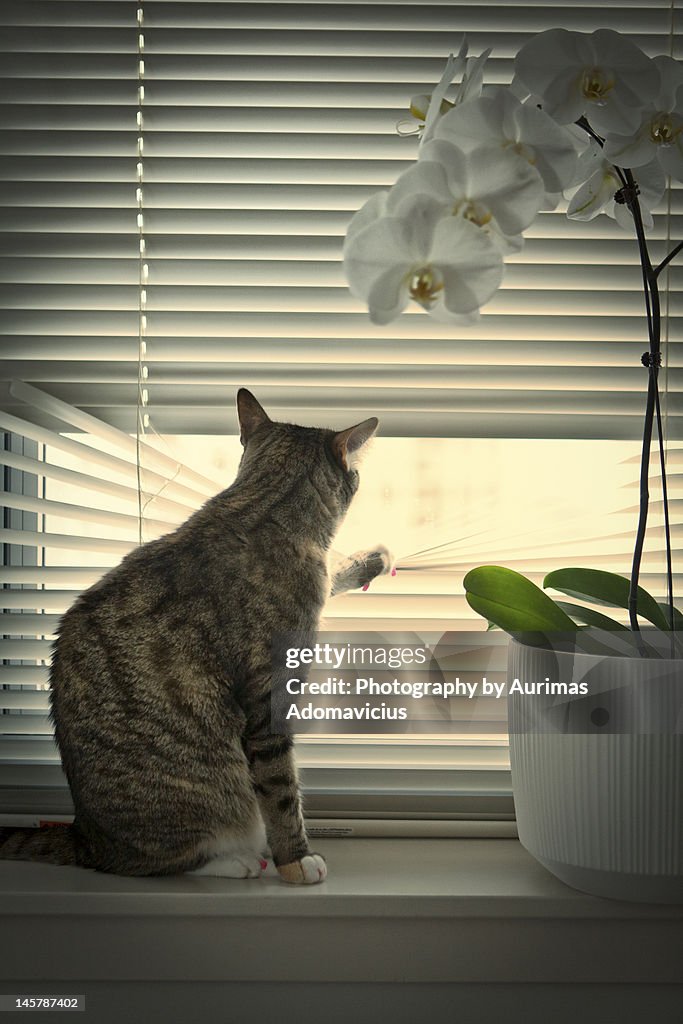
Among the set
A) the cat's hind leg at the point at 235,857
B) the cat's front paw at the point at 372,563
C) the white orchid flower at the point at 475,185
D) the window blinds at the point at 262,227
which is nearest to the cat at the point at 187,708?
the cat's hind leg at the point at 235,857

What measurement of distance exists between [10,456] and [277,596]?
0.42m

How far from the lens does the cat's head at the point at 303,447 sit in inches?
39.2

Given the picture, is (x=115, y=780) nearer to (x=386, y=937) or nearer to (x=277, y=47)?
(x=386, y=937)

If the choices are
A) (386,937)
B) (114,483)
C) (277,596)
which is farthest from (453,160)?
(386,937)

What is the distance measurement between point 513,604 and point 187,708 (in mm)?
387

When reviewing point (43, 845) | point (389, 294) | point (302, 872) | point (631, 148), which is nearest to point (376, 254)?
point (389, 294)

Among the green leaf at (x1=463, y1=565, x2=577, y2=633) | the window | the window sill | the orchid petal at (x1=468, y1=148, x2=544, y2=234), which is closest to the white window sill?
the window sill

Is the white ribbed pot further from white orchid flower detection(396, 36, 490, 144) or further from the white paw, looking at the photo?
white orchid flower detection(396, 36, 490, 144)

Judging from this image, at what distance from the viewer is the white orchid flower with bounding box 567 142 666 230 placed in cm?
76

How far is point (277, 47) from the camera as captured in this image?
1051 mm

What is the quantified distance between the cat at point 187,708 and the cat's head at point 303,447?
0.09 meters

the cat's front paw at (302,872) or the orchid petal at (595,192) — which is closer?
the orchid petal at (595,192)

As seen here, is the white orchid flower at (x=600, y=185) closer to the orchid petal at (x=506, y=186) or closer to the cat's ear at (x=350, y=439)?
the orchid petal at (x=506, y=186)

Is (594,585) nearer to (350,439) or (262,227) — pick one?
(350,439)
